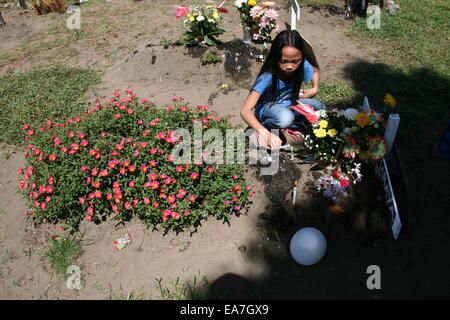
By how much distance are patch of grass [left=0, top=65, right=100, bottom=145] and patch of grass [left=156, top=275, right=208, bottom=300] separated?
321cm

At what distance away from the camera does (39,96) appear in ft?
17.7

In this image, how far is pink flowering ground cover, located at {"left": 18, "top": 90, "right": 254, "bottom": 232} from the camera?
117 inches

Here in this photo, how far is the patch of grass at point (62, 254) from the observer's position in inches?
115

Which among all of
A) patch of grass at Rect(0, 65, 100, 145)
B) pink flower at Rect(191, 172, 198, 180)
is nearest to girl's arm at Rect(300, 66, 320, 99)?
pink flower at Rect(191, 172, 198, 180)

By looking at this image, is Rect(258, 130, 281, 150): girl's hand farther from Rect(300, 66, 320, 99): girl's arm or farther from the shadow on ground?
Rect(300, 66, 320, 99): girl's arm

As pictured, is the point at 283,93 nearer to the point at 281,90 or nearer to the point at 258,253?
the point at 281,90

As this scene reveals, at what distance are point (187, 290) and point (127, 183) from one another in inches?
42.6

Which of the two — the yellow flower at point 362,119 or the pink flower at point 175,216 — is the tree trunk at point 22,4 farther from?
the yellow flower at point 362,119

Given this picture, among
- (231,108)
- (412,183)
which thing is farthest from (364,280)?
(231,108)

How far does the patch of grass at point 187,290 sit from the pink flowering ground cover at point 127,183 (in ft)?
1.67

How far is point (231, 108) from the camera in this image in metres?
4.68

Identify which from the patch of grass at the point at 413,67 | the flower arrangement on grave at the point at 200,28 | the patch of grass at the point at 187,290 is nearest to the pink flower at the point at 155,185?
the patch of grass at the point at 187,290

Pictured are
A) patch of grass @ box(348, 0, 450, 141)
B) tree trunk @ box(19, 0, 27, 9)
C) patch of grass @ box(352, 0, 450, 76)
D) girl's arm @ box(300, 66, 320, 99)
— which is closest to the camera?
girl's arm @ box(300, 66, 320, 99)

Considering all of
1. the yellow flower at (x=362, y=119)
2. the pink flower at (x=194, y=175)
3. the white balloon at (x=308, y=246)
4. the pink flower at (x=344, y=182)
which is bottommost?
the white balloon at (x=308, y=246)
